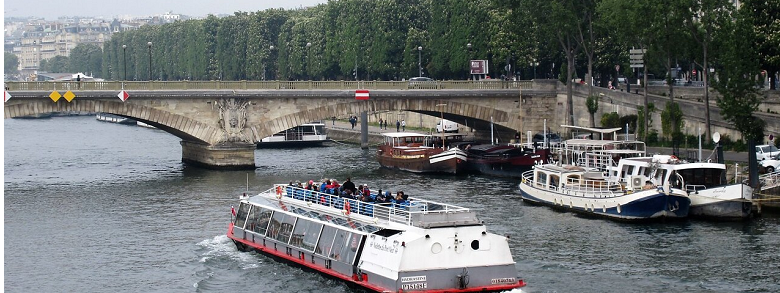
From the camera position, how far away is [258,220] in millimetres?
59562

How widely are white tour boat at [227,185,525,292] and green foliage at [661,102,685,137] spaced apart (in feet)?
146

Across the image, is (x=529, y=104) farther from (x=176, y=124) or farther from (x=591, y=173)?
(x=591, y=173)

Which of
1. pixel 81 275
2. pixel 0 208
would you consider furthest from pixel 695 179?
pixel 0 208

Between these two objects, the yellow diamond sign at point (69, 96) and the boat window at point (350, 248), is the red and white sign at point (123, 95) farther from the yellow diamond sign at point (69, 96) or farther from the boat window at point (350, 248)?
the boat window at point (350, 248)

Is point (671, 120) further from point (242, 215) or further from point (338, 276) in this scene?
point (338, 276)

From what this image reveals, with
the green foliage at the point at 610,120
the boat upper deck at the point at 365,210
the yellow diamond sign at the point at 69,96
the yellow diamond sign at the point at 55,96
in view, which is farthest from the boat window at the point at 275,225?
the green foliage at the point at 610,120

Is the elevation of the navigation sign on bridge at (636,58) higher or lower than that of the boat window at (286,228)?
higher

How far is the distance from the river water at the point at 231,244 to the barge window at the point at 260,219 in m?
1.39

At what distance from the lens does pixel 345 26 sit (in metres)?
165

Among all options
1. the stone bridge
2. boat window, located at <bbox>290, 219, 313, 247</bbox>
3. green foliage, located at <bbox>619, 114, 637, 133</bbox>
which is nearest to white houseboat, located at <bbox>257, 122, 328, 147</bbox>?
the stone bridge

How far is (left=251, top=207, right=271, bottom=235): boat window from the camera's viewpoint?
2320 inches

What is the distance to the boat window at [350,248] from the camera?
50.9 metres

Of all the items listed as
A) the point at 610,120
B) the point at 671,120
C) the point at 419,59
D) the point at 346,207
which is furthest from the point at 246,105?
the point at 346,207

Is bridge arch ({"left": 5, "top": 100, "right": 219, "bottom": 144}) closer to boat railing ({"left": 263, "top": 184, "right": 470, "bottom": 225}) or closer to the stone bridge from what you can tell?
the stone bridge
